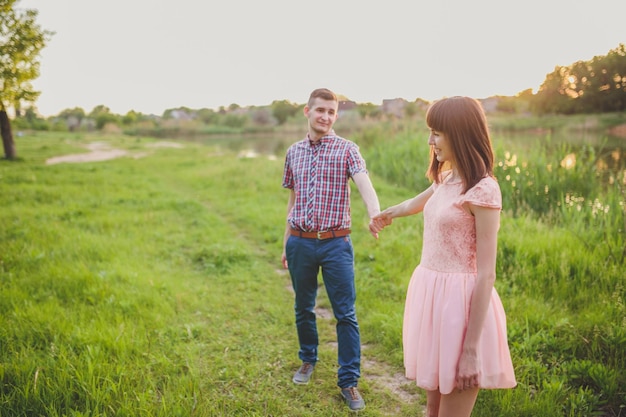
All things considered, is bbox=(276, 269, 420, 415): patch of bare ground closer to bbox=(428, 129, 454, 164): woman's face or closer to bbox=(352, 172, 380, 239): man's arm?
bbox=(352, 172, 380, 239): man's arm

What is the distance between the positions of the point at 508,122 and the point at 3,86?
72.9ft

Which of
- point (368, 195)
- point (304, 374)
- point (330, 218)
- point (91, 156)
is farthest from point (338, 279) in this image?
point (91, 156)

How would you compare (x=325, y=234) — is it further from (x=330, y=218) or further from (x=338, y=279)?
(x=338, y=279)

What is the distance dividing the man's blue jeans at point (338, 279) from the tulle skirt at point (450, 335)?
0.91 m

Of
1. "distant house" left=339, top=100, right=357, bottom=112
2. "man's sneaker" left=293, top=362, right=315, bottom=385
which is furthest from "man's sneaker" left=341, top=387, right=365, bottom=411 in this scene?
"distant house" left=339, top=100, right=357, bottom=112

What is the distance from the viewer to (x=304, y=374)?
11.1ft

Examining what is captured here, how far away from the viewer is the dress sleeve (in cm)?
183

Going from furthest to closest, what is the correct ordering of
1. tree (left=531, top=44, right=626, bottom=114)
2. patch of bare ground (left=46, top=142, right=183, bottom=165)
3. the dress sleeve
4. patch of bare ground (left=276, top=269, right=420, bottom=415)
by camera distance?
patch of bare ground (left=46, top=142, right=183, bottom=165), tree (left=531, top=44, right=626, bottom=114), patch of bare ground (left=276, top=269, right=420, bottom=415), the dress sleeve

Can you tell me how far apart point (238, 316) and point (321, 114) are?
8.32 ft

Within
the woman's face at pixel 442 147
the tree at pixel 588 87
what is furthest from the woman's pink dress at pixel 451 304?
the tree at pixel 588 87

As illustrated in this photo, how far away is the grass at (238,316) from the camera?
2.91 m

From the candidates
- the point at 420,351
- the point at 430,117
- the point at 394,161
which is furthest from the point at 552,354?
the point at 394,161

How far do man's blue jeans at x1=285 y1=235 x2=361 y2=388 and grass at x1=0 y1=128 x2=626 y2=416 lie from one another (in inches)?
13.3

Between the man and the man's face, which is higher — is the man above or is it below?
below
